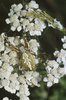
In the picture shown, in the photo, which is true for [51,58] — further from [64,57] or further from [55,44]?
[55,44]

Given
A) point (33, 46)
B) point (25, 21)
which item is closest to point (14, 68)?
point (33, 46)

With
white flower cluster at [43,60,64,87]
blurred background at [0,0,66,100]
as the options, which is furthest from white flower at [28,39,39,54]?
blurred background at [0,0,66,100]

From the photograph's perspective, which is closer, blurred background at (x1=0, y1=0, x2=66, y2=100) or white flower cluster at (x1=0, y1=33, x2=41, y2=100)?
white flower cluster at (x1=0, y1=33, x2=41, y2=100)

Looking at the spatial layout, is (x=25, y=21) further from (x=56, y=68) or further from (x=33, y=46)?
(x=56, y=68)

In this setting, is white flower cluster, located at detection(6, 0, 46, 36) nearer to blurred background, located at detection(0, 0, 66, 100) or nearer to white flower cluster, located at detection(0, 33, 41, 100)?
white flower cluster, located at detection(0, 33, 41, 100)

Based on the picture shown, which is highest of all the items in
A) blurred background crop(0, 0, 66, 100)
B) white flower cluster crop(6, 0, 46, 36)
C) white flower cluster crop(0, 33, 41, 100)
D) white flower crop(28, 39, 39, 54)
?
blurred background crop(0, 0, 66, 100)

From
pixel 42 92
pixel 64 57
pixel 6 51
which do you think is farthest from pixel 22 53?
pixel 42 92
